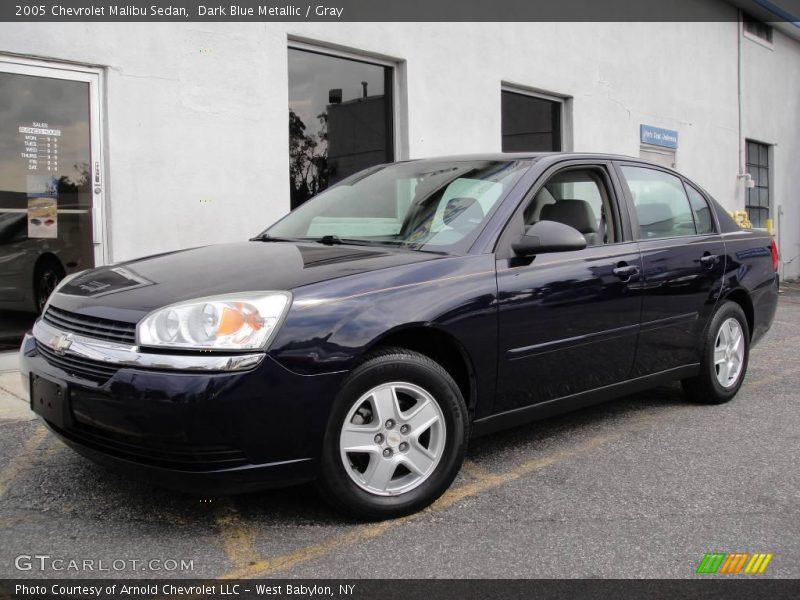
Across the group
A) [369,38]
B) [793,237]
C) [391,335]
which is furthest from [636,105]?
[391,335]

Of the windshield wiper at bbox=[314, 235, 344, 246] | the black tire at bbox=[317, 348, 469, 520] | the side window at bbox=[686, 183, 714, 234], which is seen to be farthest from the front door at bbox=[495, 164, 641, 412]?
the side window at bbox=[686, 183, 714, 234]

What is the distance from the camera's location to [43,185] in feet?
20.0

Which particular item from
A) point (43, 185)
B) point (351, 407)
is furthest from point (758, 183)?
point (351, 407)

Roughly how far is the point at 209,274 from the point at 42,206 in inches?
142

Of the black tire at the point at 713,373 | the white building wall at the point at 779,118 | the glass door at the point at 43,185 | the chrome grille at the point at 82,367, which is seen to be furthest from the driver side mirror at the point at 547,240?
the white building wall at the point at 779,118

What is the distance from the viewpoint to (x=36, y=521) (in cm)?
311

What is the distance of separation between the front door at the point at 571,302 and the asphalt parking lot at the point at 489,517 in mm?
411

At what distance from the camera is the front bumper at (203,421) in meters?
2.65

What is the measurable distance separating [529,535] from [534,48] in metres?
8.34

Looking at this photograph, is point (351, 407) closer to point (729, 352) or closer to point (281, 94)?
point (729, 352)

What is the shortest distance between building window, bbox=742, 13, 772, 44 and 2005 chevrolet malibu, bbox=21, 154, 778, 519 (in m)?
12.2

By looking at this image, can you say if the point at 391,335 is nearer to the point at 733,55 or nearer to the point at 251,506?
the point at 251,506

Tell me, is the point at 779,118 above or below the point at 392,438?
above

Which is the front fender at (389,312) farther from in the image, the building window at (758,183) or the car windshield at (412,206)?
the building window at (758,183)
